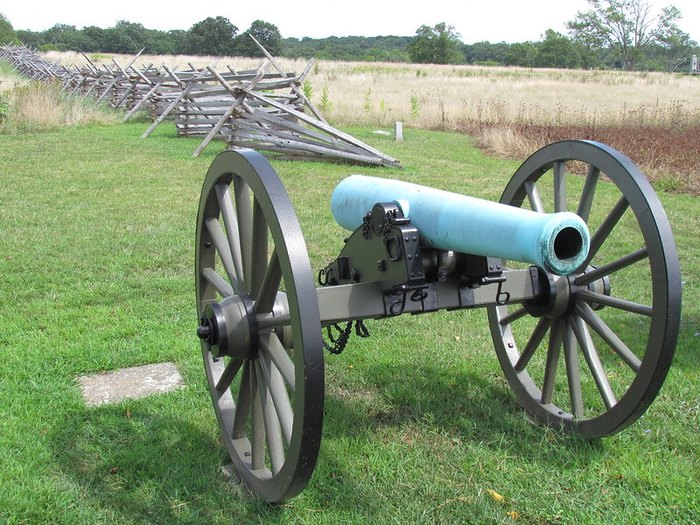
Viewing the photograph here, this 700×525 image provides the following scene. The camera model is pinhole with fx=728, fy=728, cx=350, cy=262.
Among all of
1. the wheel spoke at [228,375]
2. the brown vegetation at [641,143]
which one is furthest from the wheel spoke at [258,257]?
the brown vegetation at [641,143]

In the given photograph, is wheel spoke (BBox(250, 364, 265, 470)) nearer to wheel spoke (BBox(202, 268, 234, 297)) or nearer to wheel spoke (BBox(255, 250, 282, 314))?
wheel spoke (BBox(255, 250, 282, 314))

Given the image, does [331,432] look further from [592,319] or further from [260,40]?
[260,40]

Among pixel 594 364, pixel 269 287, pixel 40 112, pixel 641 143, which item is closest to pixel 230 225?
pixel 269 287

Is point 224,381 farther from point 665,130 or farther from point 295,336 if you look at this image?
point 665,130

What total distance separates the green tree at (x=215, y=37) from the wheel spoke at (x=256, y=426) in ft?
245

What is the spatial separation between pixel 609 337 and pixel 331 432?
138 centimetres

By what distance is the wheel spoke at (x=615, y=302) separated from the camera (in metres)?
3.08

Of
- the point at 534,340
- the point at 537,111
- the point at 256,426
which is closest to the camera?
the point at 256,426

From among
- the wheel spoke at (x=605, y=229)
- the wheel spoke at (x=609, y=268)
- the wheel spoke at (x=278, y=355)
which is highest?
the wheel spoke at (x=605, y=229)

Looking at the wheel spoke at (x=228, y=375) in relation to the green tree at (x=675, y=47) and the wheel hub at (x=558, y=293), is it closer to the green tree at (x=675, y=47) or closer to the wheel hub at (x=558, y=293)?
the wheel hub at (x=558, y=293)

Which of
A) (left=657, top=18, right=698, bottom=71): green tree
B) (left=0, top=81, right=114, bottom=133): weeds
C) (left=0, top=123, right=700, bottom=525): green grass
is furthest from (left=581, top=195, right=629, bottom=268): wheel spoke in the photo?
(left=657, top=18, right=698, bottom=71): green tree

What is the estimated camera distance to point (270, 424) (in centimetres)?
280

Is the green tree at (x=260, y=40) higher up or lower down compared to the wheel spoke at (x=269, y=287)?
higher up

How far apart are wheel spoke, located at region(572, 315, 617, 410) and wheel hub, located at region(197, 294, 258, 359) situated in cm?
154
